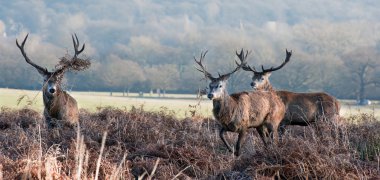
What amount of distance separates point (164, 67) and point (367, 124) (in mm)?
81121

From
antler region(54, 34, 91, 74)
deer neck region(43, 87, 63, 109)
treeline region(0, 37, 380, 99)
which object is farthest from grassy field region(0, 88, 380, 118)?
treeline region(0, 37, 380, 99)

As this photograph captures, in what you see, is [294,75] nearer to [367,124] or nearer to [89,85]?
[89,85]

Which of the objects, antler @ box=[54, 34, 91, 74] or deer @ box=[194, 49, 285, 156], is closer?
deer @ box=[194, 49, 285, 156]

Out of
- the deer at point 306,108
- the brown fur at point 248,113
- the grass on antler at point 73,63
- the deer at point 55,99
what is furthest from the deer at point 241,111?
the deer at point 55,99

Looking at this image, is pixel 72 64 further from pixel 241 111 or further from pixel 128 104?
pixel 128 104

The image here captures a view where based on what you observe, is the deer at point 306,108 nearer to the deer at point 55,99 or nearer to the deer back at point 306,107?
the deer back at point 306,107

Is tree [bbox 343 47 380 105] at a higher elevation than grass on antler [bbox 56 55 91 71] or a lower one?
higher

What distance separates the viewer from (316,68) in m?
79.6

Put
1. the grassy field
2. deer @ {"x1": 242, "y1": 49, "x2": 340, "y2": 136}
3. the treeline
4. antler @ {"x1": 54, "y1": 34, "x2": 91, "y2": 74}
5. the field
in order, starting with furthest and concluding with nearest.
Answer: the treeline, the grassy field, deer @ {"x1": 242, "y1": 49, "x2": 340, "y2": 136}, antler @ {"x1": 54, "y1": 34, "x2": 91, "y2": 74}, the field

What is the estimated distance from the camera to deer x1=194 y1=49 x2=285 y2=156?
472 inches

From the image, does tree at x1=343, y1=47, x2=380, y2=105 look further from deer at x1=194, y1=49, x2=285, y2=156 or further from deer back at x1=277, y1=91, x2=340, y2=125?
deer at x1=194, y1=49, x2=285, y2=156

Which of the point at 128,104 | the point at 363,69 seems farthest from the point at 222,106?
the point at 363,69

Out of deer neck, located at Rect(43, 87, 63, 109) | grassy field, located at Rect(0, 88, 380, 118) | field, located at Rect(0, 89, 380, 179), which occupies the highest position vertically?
deer neck, located at Rect(43, 87, 63, 109)

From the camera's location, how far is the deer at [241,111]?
12.0 metres
